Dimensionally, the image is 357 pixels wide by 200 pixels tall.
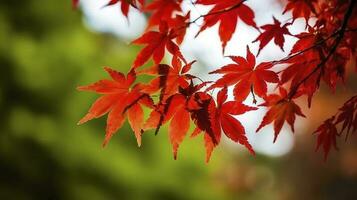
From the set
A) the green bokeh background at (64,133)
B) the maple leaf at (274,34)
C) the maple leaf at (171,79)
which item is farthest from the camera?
the green bokeh background at (64,133)

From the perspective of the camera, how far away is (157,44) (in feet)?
3.33

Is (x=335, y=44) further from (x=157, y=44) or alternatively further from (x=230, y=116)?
(x=157, y=44)

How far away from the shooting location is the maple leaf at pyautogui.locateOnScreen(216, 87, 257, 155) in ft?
3.23

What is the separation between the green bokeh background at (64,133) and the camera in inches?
137

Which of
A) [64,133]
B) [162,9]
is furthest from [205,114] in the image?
[64,133]

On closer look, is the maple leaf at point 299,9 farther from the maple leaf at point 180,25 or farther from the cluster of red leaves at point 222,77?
the maple leaf at point 180,25

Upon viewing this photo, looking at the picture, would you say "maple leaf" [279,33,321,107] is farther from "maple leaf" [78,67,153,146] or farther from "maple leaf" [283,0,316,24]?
"maple leaf" [78,67,153,146]

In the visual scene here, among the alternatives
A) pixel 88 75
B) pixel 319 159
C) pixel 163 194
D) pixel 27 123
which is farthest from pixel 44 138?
pixel 319 159

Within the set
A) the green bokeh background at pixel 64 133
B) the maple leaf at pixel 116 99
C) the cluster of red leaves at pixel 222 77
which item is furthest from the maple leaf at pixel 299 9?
the green bokeh background at pixel 64 133

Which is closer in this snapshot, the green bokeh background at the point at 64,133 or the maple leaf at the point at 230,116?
the maple leaf at the point at 230,116

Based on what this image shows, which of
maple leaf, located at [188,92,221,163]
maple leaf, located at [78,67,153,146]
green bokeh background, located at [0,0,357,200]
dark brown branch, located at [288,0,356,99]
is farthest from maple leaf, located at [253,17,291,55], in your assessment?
green bokeh background, located at [0,0,357,200]

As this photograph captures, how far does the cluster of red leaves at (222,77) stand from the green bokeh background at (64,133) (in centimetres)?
277

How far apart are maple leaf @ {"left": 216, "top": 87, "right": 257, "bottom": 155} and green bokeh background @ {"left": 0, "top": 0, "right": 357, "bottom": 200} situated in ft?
9.40

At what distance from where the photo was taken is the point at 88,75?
394cm
